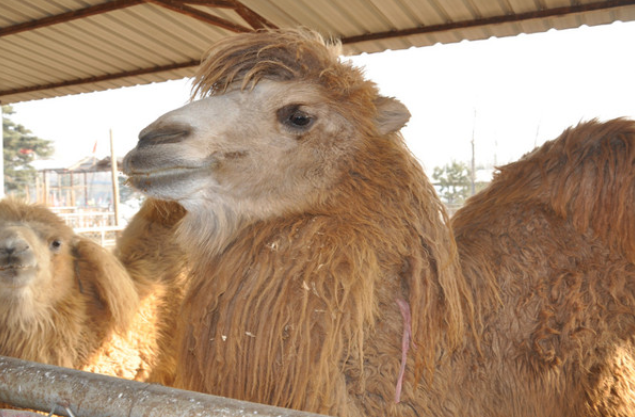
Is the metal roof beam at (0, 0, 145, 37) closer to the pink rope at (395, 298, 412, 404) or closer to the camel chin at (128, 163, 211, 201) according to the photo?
the camel chin at (128, 163, 211, 201)

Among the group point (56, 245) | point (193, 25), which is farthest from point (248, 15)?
point (56, 245)

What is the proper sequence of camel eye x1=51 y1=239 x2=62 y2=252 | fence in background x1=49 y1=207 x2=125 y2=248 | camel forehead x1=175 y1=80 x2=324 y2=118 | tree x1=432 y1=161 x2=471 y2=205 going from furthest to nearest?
tree x1=432 y1=161 x2=471 y2=205 < fence in background x1=49 y1=207 x2=125 y2=248 < camel eye x1=51 y1=239 x2=62 y2=252 < camel forehead x1=175 y1=80 x2=324 y2=118

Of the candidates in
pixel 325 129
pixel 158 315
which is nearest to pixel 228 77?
pixel 325 129

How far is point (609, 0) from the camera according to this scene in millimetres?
4961

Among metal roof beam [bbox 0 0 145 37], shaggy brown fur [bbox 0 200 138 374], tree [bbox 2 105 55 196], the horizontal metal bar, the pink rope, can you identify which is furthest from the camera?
tree [bbox 2 105 55 196]

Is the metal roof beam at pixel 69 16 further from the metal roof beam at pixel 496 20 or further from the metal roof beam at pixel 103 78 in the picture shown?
the metal roof beam at pixel 496 20

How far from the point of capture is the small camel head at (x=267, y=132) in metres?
1.78

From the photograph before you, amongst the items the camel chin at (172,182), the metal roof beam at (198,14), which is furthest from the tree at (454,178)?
the camel chin at (172,182)

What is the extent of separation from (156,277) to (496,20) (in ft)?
14.1

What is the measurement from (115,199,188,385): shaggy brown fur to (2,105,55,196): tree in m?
36.8

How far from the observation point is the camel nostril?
1.77 m

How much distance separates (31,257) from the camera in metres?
3.47

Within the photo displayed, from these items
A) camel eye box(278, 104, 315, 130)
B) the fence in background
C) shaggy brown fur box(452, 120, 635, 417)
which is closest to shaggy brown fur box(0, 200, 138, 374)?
camel eye box(278, 104, 315, 130)

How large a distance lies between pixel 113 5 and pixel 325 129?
512cm
